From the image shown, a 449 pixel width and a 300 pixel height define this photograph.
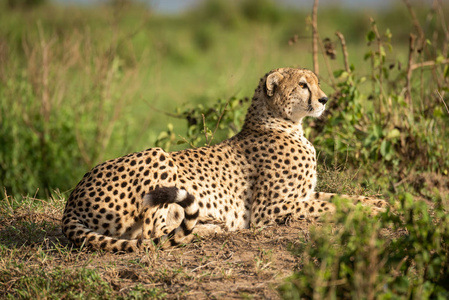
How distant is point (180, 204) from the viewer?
3.02 metres

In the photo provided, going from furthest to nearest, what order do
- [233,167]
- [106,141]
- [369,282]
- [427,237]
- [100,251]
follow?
[106,141] → [233,167] → [100,251] → [427,237] → [369,282]

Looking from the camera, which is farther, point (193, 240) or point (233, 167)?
point (233, 167)

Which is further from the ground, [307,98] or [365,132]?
[307,98]

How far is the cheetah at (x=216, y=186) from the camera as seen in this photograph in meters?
3.15

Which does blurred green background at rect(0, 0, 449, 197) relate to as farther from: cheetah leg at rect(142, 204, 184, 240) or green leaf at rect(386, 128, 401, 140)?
cheetah leg at rect(142, 204, 184, 240)

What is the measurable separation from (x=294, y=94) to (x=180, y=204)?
1150 mm

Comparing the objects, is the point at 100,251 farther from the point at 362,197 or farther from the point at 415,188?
the point at 415,188

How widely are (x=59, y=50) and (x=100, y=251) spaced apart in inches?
192

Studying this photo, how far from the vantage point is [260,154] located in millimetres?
3709

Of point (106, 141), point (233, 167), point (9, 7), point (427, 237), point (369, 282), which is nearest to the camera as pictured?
point (369, 282)

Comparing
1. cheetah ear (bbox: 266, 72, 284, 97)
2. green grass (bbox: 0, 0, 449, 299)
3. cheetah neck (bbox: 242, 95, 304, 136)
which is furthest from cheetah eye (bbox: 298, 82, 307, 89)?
green grass (bbox: 0, 0, 449, 299)

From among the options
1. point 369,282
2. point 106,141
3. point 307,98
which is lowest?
point 106,141

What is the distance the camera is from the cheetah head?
3.73m

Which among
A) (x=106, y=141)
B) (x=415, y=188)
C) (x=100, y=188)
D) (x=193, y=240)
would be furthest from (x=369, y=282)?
(x=106, y=141)
